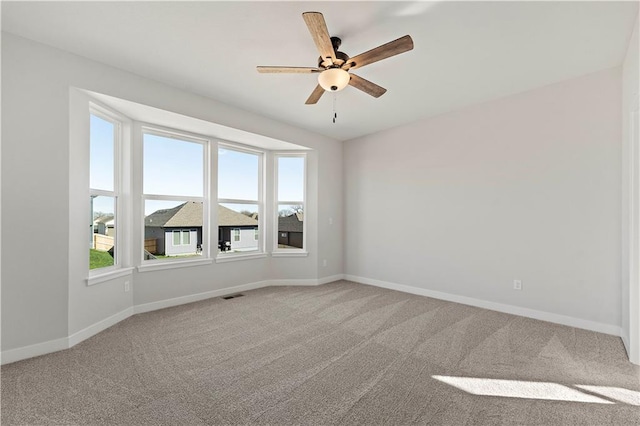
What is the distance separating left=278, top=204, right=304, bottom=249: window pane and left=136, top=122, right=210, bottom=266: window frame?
1320 mm

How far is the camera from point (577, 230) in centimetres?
324

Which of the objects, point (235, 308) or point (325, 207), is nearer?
point (235, 308)

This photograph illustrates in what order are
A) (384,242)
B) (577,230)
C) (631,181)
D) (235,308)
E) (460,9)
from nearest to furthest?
(460,9) → (631,181) → (577,230) → (235,308) → (384,242)

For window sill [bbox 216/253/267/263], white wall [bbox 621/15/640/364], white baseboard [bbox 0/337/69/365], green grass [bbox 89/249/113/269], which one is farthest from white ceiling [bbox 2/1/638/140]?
white baseboard [bbox 0/337/69/365]

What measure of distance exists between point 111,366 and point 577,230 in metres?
4.83

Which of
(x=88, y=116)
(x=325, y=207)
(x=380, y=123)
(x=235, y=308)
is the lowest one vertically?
(x=235, y=308)

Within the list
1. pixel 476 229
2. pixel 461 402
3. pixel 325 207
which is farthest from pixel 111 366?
pixel 476 229

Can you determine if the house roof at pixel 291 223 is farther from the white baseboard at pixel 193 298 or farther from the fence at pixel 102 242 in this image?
the fence at pixel 102 242

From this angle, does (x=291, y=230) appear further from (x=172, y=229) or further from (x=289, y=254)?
(x=172, y=229)

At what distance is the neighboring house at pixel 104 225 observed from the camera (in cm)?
332

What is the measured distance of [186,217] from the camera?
4.30 metres

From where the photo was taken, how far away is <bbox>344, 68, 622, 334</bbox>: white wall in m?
3.11

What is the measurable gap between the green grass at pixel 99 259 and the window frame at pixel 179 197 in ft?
1.14

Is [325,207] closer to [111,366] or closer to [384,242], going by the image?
[384,242]
